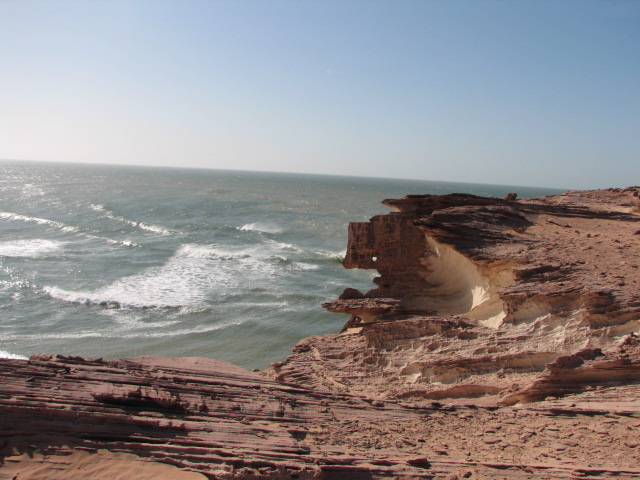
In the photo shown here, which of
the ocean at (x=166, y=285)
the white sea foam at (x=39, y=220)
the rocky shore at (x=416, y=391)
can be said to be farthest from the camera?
the white sea foam at (x=39, y=220)

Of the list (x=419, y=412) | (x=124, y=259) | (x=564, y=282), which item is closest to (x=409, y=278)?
(x=564, y=282)

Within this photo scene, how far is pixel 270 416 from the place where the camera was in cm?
607

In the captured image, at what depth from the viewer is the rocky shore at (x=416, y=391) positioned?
197 inches

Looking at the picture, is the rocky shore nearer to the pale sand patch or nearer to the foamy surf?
the pale sand patch

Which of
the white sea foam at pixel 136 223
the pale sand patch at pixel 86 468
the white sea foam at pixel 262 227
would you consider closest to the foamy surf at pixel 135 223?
the white sea foam at pixel 136 223

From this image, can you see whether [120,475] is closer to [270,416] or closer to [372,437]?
[270,416]

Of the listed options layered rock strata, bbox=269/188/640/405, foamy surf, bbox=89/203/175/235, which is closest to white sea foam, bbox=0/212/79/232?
foamy surf, bbox=89/203/175/235

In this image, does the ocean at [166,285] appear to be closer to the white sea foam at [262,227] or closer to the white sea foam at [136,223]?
the white sea foam at [136,223]

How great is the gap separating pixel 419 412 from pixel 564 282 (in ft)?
14.3

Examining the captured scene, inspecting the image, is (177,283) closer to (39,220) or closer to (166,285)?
(166,285)

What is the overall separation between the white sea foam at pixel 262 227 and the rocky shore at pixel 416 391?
32.4m

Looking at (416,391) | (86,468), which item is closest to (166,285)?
(416,391)

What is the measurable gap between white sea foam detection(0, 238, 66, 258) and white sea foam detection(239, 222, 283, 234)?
638 inches

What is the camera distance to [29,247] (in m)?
32.1
